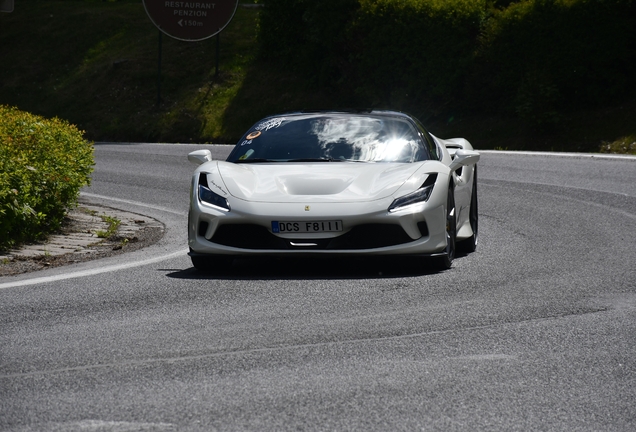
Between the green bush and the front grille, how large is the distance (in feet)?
7.88

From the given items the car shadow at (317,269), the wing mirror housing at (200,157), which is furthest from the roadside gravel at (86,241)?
the car shadow at (317,269)

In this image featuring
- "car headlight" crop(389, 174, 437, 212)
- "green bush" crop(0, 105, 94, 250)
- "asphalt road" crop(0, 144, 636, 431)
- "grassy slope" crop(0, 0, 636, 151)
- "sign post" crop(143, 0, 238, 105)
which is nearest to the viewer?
"asphalt road" crop(0, 144, 636, 431)

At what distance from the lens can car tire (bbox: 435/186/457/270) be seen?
8.12m

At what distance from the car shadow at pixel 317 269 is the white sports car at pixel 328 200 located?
13 centimetres

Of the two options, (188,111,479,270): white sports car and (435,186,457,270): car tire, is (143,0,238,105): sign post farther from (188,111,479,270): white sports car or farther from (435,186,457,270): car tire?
(435,186,457,270): car tire

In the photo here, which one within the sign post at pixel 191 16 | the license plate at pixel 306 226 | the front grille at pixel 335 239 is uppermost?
the sign post at pixel 191 16

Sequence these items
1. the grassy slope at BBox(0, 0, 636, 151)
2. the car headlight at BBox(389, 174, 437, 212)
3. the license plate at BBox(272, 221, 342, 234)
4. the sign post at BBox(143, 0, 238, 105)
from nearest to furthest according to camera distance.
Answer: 1. the license plate at BBox(272, 221, 342, 234)
2. the car headlight at BBox(389, 174, 437, 212)
3. the grassy slope at BBox(0, 0, 636, 151)
4. the sign post at BBox(143, 0, 238, 105)

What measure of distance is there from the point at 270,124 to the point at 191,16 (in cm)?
2413

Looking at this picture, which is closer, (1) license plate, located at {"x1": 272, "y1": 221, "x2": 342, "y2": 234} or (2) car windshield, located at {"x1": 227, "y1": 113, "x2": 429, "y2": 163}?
(1) license plate, located at {"x1": 272, "y1": 221, "x2": 342, "y2": 234}

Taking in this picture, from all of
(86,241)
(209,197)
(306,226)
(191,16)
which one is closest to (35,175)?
(86,241)

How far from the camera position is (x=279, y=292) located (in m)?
7.15

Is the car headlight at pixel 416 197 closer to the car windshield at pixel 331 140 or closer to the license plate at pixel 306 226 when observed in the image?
the license plate at pixel 306 226

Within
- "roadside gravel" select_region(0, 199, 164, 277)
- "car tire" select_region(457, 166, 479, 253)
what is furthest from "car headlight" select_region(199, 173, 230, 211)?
"car tire" select_region(457, 166, 479, 253)

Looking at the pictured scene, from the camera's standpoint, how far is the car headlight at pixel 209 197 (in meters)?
8.06
